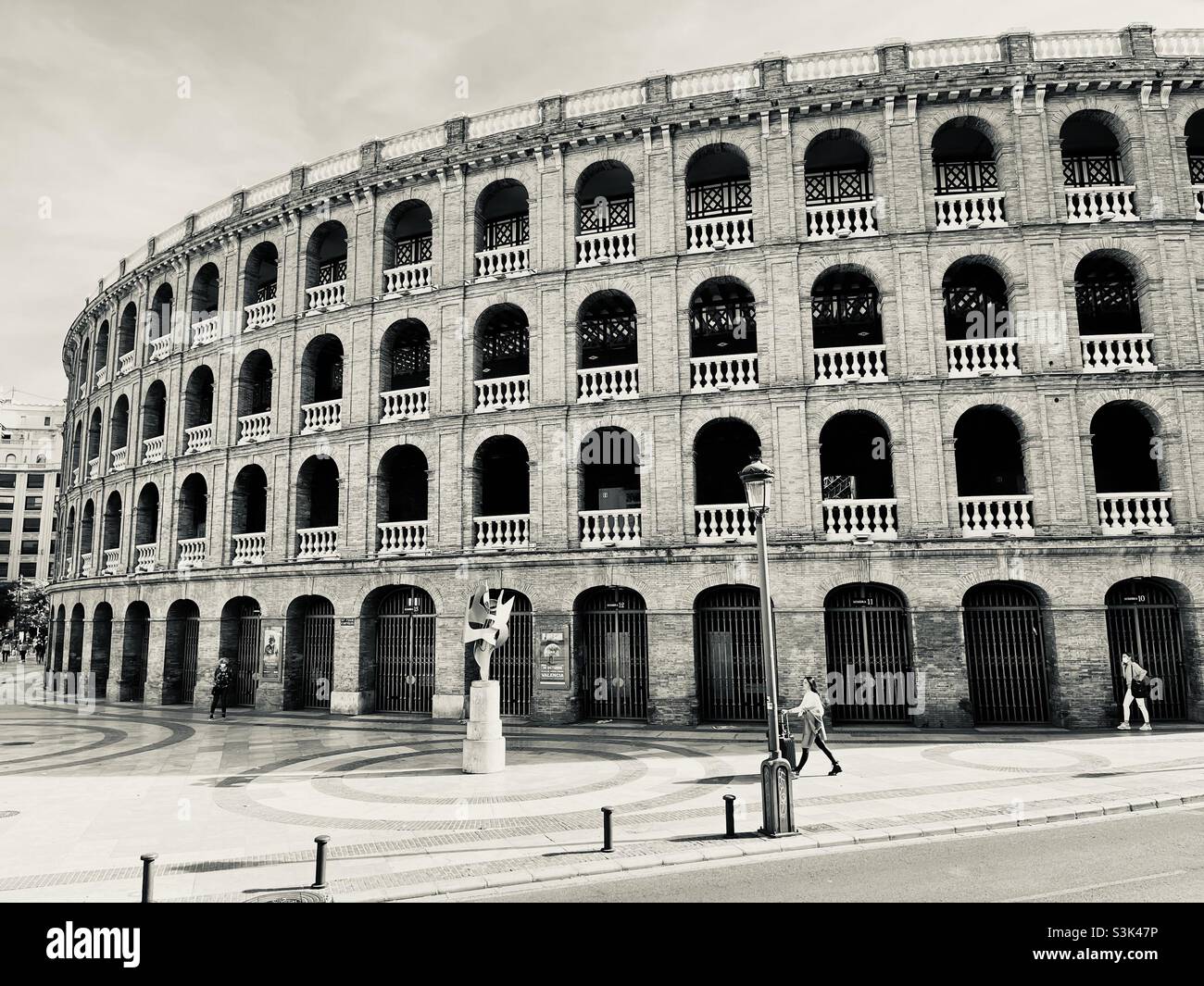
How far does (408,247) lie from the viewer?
2603cm

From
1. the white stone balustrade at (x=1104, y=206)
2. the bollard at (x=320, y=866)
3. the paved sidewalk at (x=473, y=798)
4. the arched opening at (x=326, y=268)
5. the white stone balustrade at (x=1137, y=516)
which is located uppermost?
the arched opening at (x=326, y=268)

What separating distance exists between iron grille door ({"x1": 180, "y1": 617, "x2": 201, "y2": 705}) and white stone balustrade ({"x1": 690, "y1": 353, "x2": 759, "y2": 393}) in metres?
20.0

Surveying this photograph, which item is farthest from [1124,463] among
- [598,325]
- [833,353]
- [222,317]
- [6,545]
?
[6,545]

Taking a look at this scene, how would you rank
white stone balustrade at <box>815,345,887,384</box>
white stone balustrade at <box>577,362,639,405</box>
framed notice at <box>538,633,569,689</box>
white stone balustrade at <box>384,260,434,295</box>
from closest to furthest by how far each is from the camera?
white stone balustrade at <box>815,345,887,384</box>
framed notice at <box>538,633,569,689</box>
white stone balustrade at <box>577,362,639,405</box>
white stone balustrade at <box>384,260,434,295</box>

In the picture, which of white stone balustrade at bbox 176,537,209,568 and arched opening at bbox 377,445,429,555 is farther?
white stone balustrade at bbox 176,537,209,568

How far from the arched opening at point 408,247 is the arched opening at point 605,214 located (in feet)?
16.5

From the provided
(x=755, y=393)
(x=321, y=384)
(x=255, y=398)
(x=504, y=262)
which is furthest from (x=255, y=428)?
(x=755, y=393)

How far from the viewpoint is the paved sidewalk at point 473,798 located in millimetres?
8859

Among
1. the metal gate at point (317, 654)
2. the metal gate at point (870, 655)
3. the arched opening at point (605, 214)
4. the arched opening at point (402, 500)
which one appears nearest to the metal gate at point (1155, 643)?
the metal gate at point (870, 655)

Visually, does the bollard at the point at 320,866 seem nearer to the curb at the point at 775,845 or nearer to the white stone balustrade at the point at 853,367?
the curb at the point at 775,845

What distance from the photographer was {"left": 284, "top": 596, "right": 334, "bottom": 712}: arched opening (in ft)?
79.5

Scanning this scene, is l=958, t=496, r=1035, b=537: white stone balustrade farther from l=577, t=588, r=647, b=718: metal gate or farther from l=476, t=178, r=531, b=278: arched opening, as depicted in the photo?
l=476, t=178, r=531, b=278: arched opening

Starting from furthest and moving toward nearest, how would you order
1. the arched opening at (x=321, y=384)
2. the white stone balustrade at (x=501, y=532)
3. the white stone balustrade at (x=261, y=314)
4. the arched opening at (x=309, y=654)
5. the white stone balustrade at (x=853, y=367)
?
the white stone balustrade at (x=261, y=314), the arched opening at (x=321, y=384), the arched opening at (x=309, y=654), the white stone balustrade at (x=501, y=532), the white stone balustrade at (x=853, y=367)

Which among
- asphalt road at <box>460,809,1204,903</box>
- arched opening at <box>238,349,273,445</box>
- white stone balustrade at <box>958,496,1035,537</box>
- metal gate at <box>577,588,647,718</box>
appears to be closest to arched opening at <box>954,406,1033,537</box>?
white stone balustrade at <box>958,496,1035,537</box>
